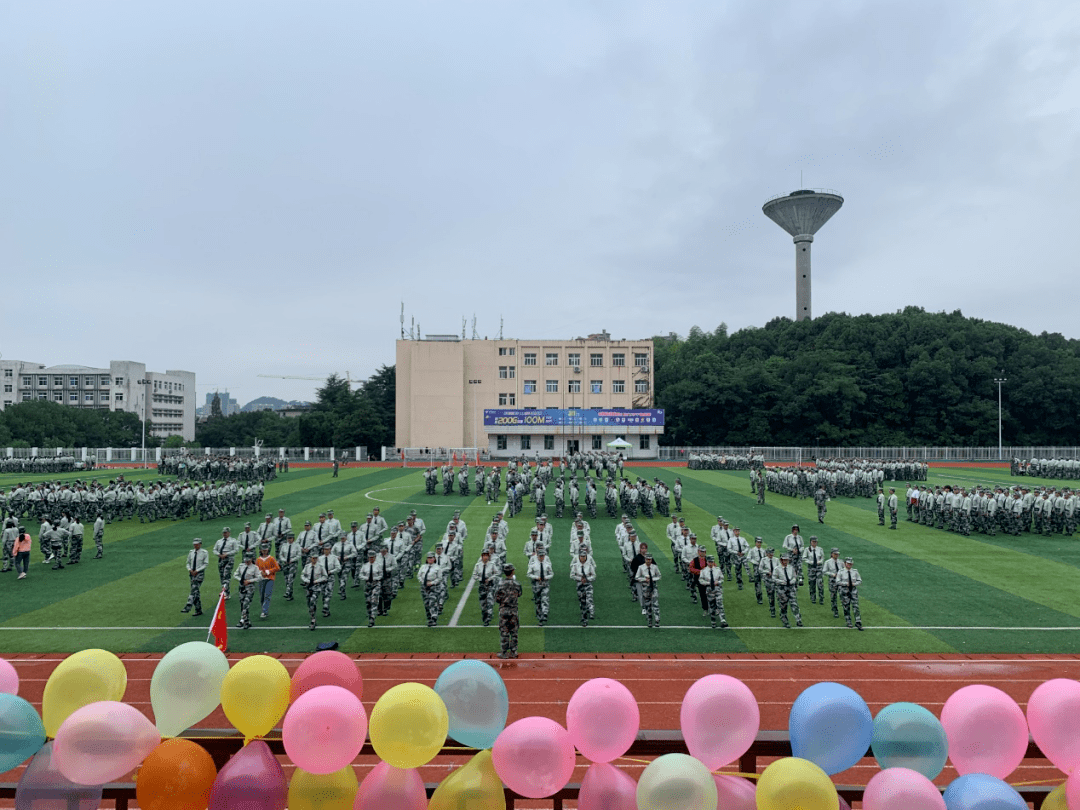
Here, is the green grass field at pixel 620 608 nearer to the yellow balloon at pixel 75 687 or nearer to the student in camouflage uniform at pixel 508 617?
the student in camouflage uniform at pixel 508 617

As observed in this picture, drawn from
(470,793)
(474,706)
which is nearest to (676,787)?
(470,793)

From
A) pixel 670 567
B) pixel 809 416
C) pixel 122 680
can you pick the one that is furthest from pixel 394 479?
pixel 809 416

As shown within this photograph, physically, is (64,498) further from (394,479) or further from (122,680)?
(122,680)

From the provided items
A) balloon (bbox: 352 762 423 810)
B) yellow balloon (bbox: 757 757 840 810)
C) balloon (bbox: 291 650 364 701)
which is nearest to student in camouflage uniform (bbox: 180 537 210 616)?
balloon (bbox: 291 650 364 701)

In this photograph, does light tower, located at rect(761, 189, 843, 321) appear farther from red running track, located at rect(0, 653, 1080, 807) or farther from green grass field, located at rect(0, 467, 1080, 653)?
red running track, located at rect(0, 653, 1080, 807)

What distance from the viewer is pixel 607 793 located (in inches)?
134

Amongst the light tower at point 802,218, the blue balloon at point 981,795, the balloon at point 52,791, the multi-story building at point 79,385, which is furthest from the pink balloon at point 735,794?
the multi-story building at point 79,385

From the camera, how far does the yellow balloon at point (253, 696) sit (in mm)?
3906

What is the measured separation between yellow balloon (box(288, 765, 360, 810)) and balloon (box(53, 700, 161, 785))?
817 millimetres

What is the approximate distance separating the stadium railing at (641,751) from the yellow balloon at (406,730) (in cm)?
17

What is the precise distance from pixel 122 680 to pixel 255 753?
1.46 m

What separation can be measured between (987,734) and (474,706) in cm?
275

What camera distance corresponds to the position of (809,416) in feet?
235

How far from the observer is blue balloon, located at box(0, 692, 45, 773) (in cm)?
362
